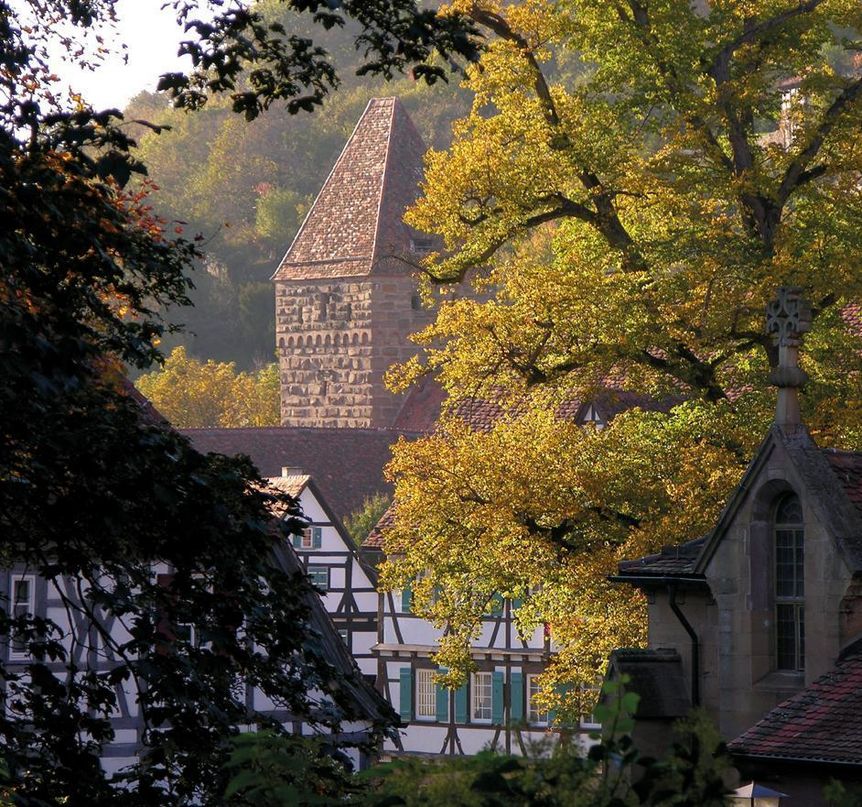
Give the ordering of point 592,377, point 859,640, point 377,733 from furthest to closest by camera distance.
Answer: point 592,377 < point 859,640 < point 377,733

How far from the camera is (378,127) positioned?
75625mm

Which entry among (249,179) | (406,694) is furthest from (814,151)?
(249,179)

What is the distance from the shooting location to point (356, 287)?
73.9 meters

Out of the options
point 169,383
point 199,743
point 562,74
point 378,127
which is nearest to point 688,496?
point 199,743

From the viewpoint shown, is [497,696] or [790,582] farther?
[497,696]

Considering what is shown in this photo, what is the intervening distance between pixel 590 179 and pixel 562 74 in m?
91.6

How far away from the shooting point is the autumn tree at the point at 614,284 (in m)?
24.0

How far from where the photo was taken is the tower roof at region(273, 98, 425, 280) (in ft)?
241

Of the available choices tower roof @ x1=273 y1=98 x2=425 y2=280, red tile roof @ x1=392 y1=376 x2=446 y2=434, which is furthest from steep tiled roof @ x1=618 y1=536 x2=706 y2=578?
tower roof @ x1=273 y1=98 x2=425 y2=280

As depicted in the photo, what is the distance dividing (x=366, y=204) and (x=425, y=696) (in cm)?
3458

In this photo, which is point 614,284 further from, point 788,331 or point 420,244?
point 420,244

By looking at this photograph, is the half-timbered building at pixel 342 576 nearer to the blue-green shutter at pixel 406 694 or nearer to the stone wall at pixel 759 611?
the blue-green shutter at pixel 406 694

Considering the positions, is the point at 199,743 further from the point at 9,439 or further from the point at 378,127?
the point at 378,127

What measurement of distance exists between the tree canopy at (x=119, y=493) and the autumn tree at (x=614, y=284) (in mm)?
13519
